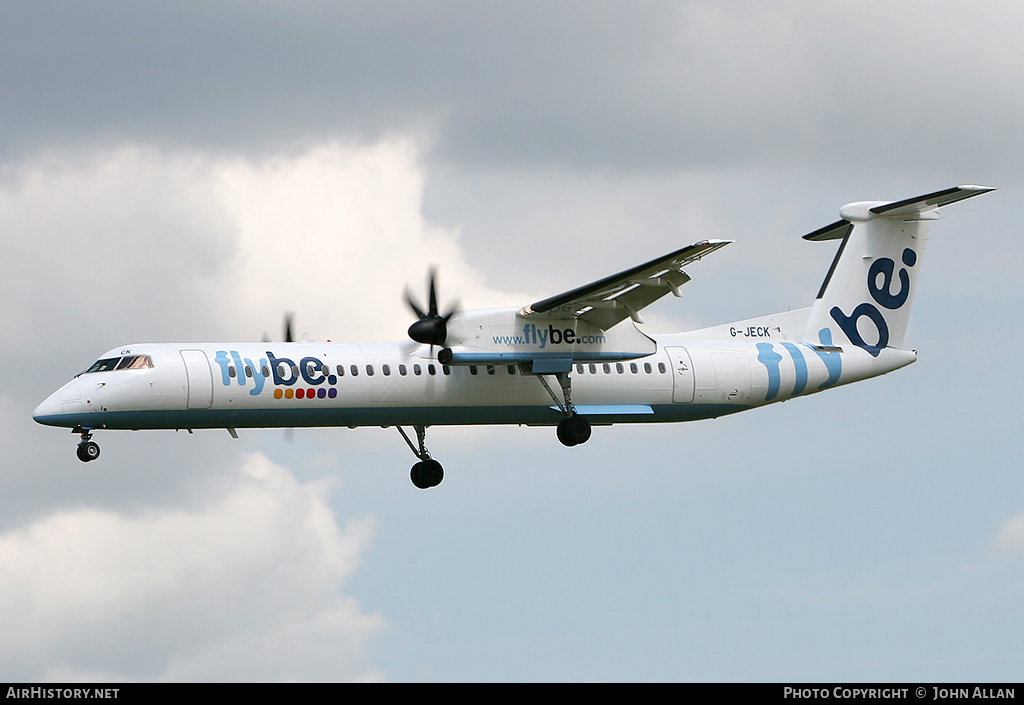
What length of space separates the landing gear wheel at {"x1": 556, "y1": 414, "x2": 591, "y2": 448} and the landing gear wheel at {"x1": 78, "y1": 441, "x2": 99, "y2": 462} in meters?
8.91

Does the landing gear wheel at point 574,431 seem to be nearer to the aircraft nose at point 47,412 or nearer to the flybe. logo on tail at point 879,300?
the flybe. logo on tail at point 879,300

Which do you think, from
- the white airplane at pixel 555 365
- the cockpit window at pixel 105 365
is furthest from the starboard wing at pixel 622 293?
the cockpit window at pixel 105 365

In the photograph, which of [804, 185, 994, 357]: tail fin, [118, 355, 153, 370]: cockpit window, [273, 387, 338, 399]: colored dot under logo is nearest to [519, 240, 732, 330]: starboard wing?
[273, 387, 338, 399]: colored dot under logo

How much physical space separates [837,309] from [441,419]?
30.4ft

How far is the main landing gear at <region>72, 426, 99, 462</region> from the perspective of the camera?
24.6 meters

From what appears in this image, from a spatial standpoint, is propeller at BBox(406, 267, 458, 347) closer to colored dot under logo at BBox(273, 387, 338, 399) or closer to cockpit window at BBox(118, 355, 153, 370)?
colored dot under logo at BBox(273, 387, 338, 399)

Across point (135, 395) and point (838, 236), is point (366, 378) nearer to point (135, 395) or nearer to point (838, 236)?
point (135, 395)

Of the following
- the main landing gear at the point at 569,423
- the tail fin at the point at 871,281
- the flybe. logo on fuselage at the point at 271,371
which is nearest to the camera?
the flybe. logo on fuselage at the point at 271,371

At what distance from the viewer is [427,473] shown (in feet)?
93.9

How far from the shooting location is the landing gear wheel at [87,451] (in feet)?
80.8

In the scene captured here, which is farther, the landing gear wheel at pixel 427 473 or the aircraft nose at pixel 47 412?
the landing gear wheel at pixel 427 473

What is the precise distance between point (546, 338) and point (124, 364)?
7.96m

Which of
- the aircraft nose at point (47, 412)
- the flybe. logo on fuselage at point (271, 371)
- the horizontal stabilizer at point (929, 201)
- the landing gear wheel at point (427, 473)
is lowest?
the landing gear wheel at point (427, 473)
